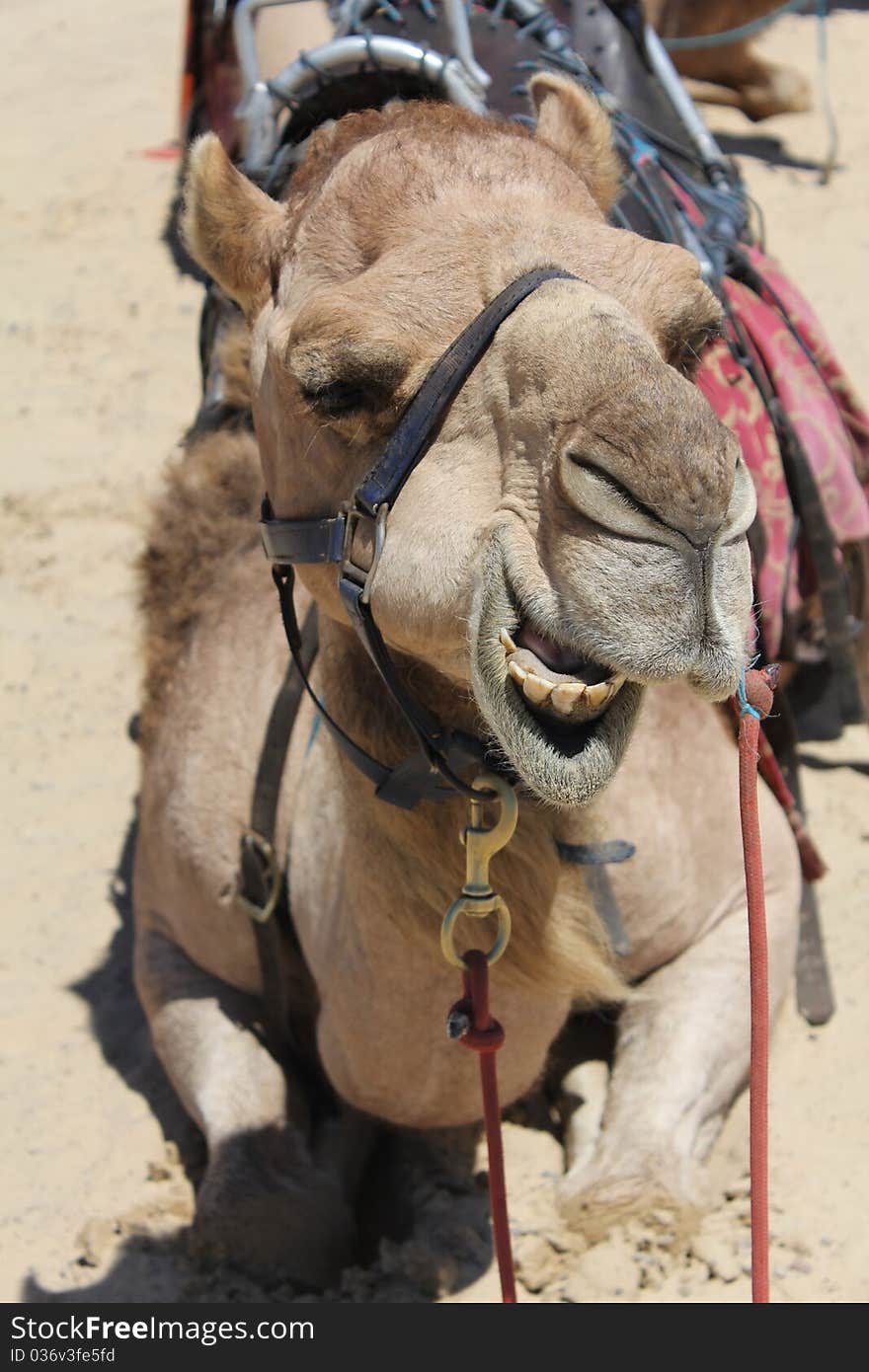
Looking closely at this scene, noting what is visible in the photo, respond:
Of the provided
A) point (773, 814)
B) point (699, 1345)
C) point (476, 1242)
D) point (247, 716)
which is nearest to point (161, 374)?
point (247, 716)

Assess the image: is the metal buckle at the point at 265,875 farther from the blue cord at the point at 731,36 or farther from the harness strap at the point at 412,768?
the blue cord at the point at 731,36

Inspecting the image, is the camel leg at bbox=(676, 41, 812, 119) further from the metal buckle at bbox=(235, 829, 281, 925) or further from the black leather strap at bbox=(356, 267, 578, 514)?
the black leather strap at bbox=(356, 267, 578, 514)

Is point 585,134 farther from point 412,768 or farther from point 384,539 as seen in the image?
point 412,768

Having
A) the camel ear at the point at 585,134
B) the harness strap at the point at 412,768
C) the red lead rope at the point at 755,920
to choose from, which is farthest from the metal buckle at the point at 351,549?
the camel ear at the point at 585,134

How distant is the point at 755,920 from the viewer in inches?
72.6

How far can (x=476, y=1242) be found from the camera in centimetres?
286

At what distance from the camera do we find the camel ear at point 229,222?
238 cm

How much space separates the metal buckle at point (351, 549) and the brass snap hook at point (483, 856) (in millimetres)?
306

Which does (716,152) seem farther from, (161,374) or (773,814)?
(161,374)

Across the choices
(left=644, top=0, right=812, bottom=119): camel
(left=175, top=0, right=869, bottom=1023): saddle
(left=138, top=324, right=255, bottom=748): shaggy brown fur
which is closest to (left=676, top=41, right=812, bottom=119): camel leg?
(left=644, top=0, right=812, bottom=119): camel

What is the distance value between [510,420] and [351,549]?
1.04 ft

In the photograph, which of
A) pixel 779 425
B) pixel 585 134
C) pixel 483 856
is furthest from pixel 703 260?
pixel 483 856

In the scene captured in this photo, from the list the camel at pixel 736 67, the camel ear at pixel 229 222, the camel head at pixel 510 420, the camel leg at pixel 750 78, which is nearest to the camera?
the camel head at pixel 510 420

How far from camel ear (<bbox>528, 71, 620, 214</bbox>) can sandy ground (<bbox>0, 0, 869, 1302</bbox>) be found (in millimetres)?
1793
